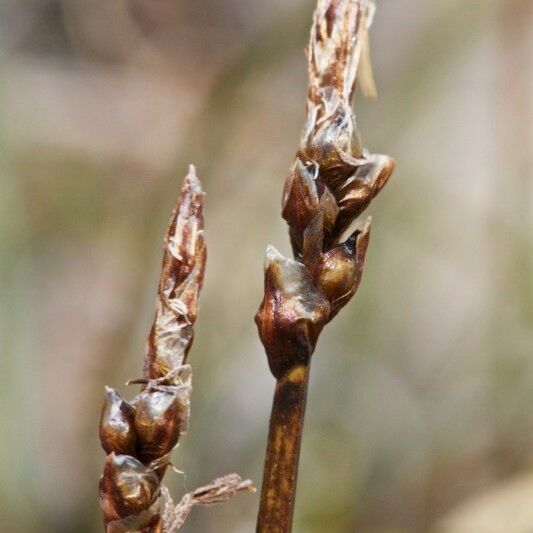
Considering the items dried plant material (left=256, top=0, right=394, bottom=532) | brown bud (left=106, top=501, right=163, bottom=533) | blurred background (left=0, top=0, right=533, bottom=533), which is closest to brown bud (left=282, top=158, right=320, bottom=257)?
dried plant material (left=256, top=0, right=394, bottom=532)

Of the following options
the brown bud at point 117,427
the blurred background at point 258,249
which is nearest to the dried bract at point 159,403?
the brown bud at point 117,427

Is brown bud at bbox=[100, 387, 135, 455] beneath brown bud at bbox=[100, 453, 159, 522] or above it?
above

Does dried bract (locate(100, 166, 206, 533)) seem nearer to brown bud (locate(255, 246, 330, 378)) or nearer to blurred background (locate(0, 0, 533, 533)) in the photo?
brown bud (locate(255, 246, 330, 378))

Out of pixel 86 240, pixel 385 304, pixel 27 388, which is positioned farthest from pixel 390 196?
pixel 27 388

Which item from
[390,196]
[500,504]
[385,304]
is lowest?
[500,504]

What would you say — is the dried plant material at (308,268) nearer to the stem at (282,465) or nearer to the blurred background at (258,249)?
the stem at (282,465)

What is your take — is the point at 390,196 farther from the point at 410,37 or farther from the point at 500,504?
the point at 500,504

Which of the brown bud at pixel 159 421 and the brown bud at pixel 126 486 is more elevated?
the brown bud at pixel 159 421
